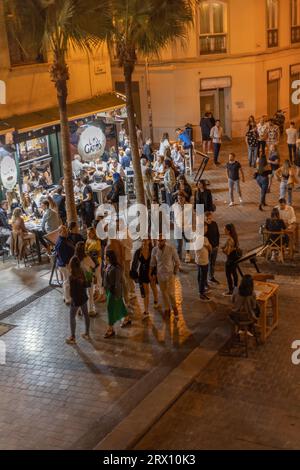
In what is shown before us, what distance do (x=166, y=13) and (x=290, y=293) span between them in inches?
298

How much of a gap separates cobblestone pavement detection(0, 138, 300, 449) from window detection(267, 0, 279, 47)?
65.9ft

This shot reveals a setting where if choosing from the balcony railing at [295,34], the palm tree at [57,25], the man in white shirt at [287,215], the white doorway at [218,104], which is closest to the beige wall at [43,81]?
the palm tree at [57,25]

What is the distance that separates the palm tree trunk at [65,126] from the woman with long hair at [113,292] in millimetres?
4100

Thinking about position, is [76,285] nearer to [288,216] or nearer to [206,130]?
[288,216]

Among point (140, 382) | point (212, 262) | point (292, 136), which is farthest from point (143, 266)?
point (292, 136)

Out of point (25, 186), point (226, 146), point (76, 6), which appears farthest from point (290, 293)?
point (226, 146)

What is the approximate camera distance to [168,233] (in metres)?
15.9

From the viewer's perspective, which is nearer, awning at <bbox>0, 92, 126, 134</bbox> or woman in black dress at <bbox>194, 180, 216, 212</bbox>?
woman in black dress at <bbox>194, 180, 216, 212</bbox>

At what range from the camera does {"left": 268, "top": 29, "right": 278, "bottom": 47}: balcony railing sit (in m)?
30.3

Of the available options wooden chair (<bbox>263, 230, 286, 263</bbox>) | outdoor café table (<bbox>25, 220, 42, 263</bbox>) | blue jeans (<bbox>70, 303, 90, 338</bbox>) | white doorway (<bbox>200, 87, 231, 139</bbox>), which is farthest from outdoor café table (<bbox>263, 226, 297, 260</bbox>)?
white doorway (<bbox>200, 87, 231, 139</bbox>)

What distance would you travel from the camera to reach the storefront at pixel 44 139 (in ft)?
57.4

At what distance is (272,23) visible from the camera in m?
30.5

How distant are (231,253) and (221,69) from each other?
1930 cm

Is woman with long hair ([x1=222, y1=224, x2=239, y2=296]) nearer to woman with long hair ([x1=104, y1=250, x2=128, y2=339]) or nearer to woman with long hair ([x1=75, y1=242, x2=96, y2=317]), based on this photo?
woman with long hair ([x1=104, y1=250, x2=128, y2=339])
